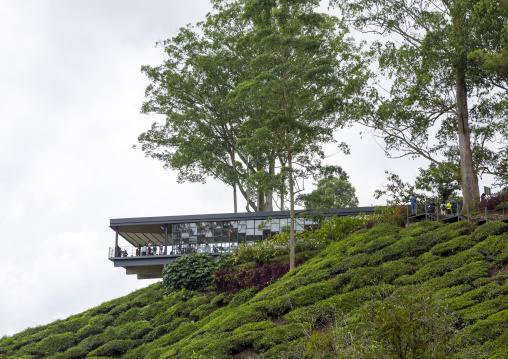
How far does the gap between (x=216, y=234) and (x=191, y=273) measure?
25.1ft

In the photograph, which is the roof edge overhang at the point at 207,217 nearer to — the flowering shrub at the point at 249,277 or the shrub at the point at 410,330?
the flowering shrub at the point at 249,277

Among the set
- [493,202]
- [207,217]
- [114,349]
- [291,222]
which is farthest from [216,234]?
[493,202]

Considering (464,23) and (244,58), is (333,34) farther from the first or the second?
(464,23)

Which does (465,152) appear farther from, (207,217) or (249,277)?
(207,217)

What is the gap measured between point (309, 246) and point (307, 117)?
6.77m

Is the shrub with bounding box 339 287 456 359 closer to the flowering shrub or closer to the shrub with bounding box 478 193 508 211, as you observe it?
the flowering shrub

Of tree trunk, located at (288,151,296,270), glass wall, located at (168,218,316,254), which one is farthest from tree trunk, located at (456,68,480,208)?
glass wall, located at (168,218,316,254)

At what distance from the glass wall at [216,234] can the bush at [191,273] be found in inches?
216

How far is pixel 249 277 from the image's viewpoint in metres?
24.0

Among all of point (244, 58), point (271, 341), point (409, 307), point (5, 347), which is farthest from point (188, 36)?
point (409, 307)

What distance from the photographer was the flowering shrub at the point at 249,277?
23.5m

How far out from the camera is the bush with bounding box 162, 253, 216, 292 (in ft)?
85.8

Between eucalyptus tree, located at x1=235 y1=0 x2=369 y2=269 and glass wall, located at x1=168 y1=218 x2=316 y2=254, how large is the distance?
6.67 meters

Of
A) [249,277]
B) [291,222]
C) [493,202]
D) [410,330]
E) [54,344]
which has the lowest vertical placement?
[54,344]
